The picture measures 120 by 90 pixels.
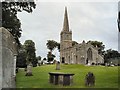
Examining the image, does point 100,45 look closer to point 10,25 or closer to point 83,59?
point 83,59

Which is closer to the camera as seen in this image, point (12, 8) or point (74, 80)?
point (74, 80)

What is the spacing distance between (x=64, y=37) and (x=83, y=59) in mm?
23033

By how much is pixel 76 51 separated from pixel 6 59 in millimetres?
89639

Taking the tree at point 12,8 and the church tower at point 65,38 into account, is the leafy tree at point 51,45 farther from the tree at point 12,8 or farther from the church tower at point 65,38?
the tree at point 12,8

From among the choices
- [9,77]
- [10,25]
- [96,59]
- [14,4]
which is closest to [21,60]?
[10,25]

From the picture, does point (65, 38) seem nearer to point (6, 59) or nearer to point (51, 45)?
point (51, 45)

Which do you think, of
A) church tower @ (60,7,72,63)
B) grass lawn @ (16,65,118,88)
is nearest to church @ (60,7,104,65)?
church tower @ (60,7,72,63)

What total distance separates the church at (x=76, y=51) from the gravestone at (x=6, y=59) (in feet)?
236

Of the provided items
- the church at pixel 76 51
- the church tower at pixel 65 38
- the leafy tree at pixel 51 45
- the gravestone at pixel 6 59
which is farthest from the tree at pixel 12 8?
the leafy tree at pixel 51 45

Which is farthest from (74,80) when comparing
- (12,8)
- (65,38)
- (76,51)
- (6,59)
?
(65,38)

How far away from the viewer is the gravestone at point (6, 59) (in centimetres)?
532

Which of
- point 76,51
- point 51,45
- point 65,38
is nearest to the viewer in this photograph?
point 76,51

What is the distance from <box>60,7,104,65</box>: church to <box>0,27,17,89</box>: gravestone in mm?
71868

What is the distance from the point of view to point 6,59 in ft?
17.9
